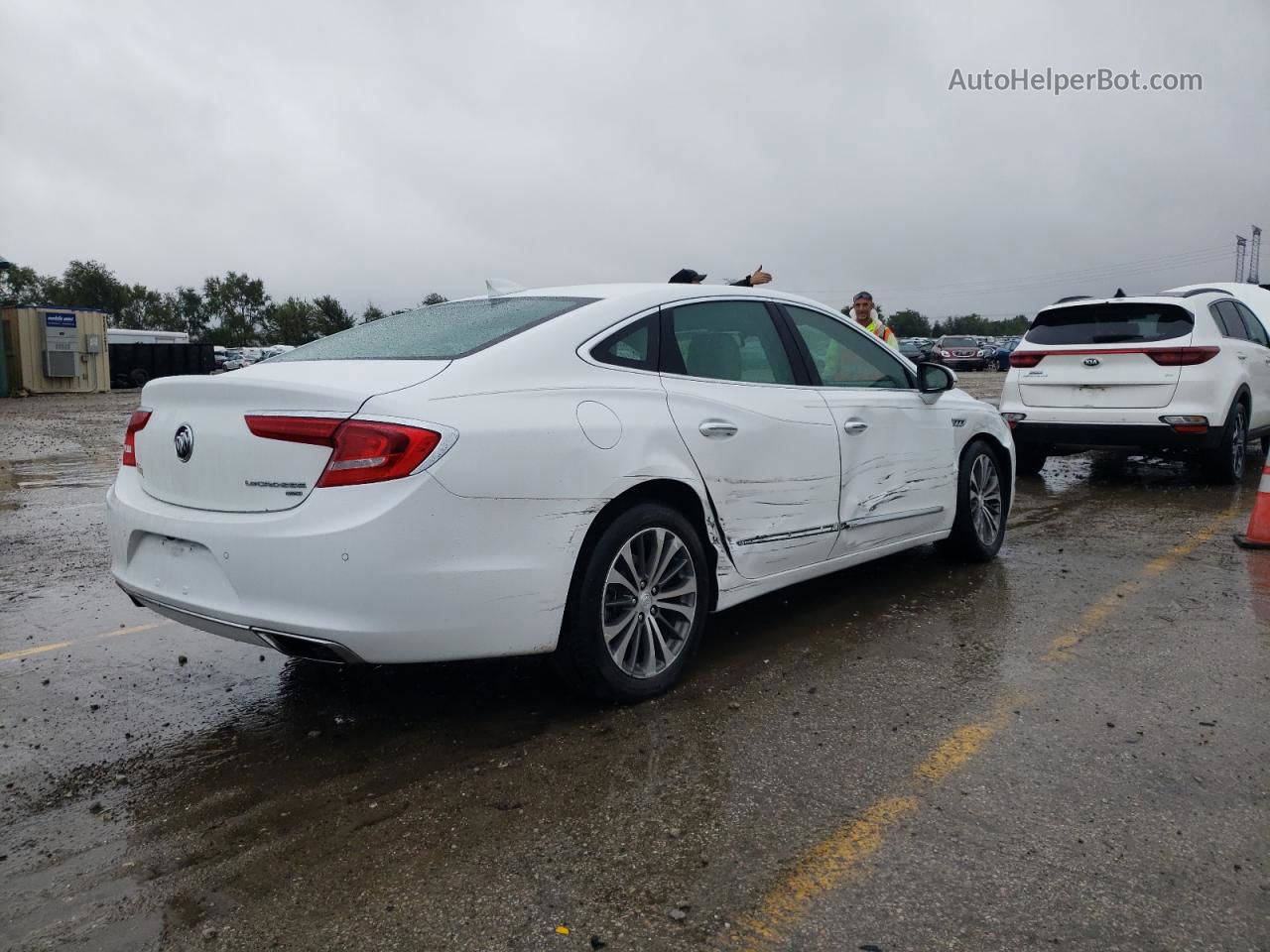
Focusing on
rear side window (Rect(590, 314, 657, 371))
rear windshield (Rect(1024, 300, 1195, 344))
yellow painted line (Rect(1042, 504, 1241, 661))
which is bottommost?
yellow painted line (Rect(1042, 504, 1241, 661))

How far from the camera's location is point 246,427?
3.23 metres

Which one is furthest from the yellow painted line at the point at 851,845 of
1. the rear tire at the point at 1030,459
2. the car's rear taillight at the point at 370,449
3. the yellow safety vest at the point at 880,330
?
→ the rear tire at the point at 1030,459

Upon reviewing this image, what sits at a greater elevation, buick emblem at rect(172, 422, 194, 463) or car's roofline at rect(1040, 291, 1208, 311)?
car's roofline at rect(1040, 291, 1208, 311)

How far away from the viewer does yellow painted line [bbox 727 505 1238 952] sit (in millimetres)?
2334

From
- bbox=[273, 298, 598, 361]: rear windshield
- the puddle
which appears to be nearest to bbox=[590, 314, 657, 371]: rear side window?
bbox=[273, 298, 598, 361]: rear windshield

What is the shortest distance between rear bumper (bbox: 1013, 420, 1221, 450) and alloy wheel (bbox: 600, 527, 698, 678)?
625cm

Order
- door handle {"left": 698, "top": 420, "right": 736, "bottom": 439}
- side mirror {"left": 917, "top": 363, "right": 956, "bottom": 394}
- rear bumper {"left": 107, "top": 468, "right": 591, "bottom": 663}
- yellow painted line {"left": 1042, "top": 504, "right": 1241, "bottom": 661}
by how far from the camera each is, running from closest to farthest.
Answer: rear bumper {"left": 107, "top": 468, "right": 591, "bottom": 663} → door handle {"left": 698, "top": 420, "right": 736, "bottom": 439} → yellow painted line {"left": 1042, "top": 504, "right": 1241, "bottom": 661} → side mirror {"left": 917, "top": 363, "right": 956, "bottom": 394}

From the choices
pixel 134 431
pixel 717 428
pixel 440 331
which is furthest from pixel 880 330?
pixel 134 431

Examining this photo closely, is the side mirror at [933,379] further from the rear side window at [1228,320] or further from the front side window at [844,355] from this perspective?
the rear side window at [1228,320]

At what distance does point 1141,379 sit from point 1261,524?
252 cm

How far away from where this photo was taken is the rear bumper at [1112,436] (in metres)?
8.55

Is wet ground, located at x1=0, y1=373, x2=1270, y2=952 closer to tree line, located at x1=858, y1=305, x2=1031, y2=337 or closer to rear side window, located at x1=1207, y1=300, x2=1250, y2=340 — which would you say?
rear side window, located at x1=1207, y1=300, x2=1250, y2=340

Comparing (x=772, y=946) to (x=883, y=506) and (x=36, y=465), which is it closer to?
(x=883, y=506)

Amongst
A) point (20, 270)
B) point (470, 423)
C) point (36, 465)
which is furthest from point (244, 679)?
point (20, 270)
